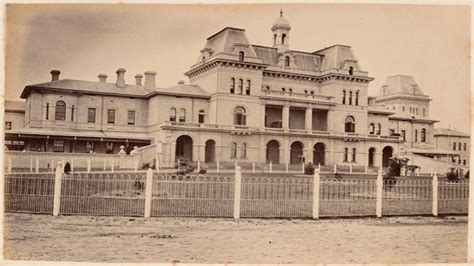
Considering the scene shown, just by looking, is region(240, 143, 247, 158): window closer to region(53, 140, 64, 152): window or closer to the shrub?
the shrub

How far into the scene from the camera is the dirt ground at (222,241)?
704 cm

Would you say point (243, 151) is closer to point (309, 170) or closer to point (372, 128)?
point (309, 170)

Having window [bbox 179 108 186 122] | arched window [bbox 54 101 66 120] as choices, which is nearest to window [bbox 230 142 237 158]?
window [bbox 179 108 186 122]

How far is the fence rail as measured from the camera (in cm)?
841

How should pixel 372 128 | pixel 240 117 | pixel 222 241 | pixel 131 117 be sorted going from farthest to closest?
1. pixel 131 117
2. pixel 240 117
3. pixel 372 128
4. pixel 222 241

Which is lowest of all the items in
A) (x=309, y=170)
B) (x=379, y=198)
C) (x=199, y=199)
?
(x=199, y=199)

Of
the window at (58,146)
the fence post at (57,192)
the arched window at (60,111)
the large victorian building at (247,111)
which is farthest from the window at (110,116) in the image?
the fence post at (57,192)

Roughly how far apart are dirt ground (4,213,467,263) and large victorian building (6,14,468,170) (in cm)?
207

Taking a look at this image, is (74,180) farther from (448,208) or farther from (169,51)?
(448,208)

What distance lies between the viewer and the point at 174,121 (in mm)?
16422

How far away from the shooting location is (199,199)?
Result: 898 cm

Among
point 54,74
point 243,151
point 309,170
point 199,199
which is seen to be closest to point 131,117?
point 243,151

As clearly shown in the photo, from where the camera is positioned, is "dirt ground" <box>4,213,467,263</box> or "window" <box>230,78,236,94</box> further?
"window" <box>230,78,236,94</box>

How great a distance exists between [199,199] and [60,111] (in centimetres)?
598
